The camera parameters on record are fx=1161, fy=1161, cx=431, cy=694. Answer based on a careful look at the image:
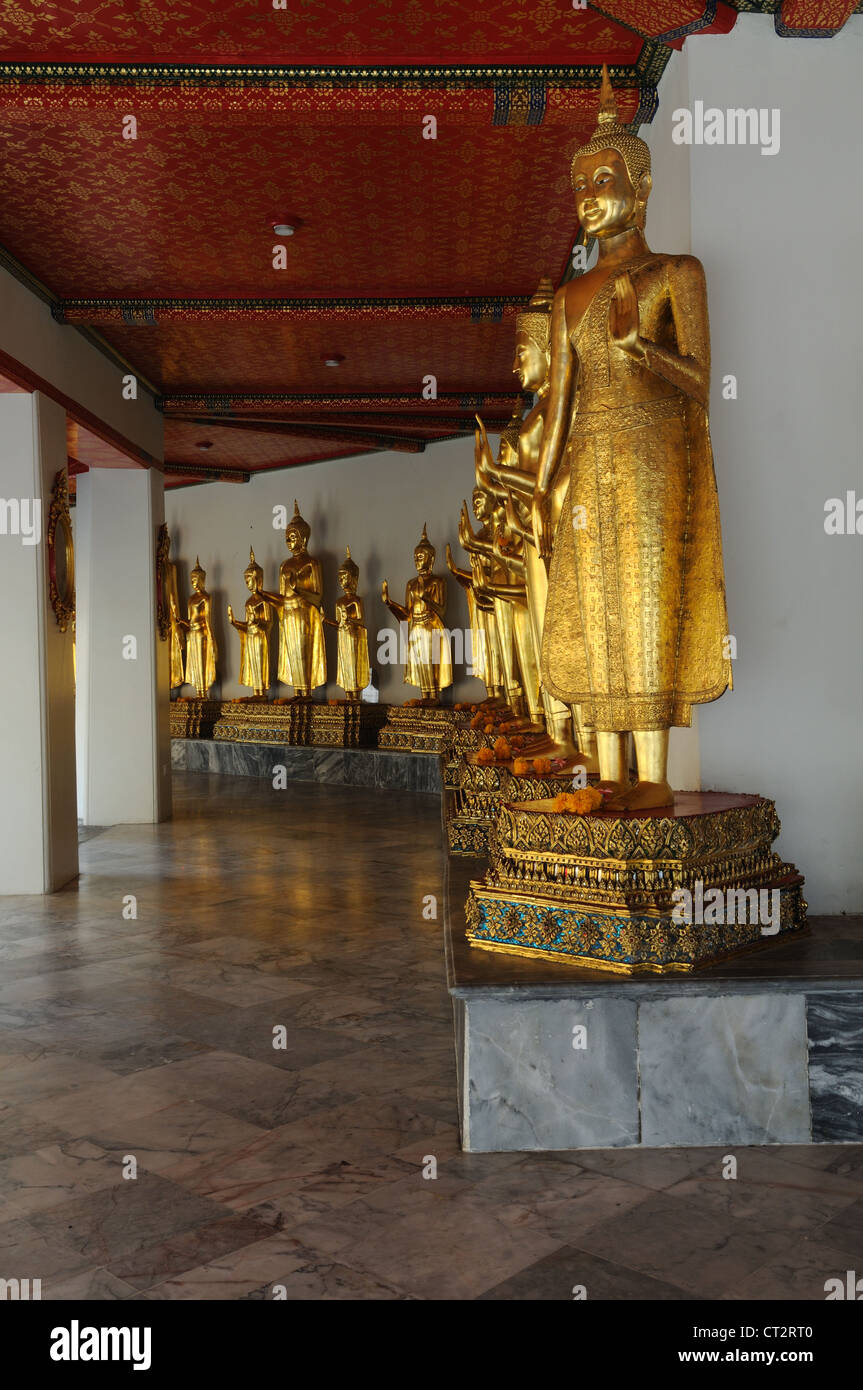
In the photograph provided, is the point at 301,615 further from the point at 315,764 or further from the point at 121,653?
the point at 121,653

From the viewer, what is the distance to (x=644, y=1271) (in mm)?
2113

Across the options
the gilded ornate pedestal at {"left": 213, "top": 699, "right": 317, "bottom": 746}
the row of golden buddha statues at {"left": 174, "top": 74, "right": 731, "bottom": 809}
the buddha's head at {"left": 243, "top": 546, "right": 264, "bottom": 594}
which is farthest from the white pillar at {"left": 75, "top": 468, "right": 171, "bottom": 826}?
the row of golden buddha statues at {"left": 174, "top": 74, "right": 731, "bottom": 809}

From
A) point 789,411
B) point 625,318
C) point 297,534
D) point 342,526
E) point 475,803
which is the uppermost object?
point 342,526

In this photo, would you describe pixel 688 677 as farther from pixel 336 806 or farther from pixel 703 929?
pixel 336 806

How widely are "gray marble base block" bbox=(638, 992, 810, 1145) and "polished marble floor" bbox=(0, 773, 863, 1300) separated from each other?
7 cm

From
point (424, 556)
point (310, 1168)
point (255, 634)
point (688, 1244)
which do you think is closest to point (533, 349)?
point (310, 1168)

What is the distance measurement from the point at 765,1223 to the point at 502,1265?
21.7 inches

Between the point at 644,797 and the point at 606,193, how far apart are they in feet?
5.67

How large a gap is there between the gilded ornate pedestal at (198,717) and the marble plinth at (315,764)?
17 centimetres

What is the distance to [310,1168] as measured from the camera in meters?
2.62

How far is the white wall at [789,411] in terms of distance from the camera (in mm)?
3748

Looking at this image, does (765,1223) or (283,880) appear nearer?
(765,1223)

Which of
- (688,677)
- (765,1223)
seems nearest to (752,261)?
(688,677)

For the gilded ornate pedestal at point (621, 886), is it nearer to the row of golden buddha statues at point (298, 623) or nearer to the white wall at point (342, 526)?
the white wall at point (342, 526)
